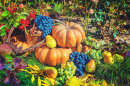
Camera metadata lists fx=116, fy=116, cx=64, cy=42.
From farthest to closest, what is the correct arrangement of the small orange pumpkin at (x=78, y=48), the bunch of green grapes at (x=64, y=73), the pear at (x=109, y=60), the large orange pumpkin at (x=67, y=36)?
the small orange pumpkin at (x=78, y=48) → the large orange pumpkin at (x=67, y=36) → the pear at (x=109, y=60) → the bunch of green grapes at (x=64, y=73)

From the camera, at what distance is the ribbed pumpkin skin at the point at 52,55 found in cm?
219

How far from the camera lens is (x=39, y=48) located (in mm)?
2344

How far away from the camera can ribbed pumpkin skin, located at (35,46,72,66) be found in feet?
7.18

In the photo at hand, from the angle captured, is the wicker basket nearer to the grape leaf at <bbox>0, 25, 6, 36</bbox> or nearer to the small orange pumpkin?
the grape leaf at <bbox>0, 25, 6, 36</bbox>

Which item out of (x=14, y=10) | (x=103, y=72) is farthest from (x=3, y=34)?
(x=103, y=72)

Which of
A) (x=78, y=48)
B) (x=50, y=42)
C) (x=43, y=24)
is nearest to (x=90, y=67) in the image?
(x=78, y=48)

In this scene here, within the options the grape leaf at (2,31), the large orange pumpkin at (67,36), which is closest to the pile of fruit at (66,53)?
the large orange pumpkin at (67,36)

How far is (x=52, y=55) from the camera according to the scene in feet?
7.14

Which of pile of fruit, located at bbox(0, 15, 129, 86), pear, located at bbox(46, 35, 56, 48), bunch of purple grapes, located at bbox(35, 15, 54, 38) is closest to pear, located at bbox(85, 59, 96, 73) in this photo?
pile of fruit, located at bbox(0, 15, 129, 86)

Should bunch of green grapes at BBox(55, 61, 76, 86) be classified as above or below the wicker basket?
below

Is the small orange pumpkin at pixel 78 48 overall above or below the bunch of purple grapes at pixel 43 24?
below

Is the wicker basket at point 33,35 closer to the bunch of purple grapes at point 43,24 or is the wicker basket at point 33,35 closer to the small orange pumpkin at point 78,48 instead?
the bunch of purple grapes at point 43,24

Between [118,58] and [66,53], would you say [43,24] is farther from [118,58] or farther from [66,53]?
[118,58]

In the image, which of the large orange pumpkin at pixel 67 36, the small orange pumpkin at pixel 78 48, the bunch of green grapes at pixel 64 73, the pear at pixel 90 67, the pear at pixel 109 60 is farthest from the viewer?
the small orange pumpkin at pixel 78 48
